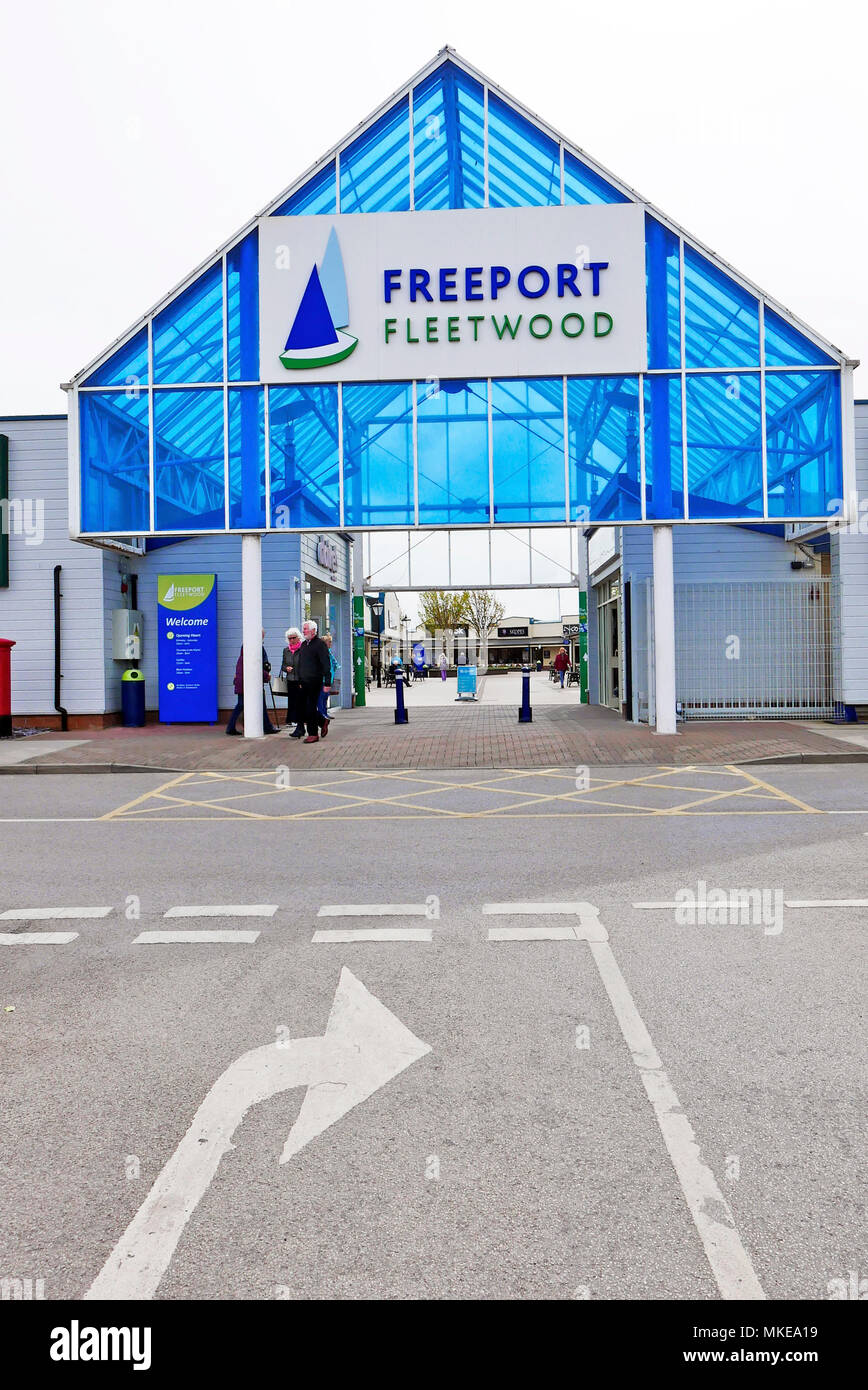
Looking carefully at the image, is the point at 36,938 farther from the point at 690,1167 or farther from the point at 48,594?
the point at 48,594

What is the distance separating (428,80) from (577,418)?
6.07 metres

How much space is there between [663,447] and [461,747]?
5.90 meters

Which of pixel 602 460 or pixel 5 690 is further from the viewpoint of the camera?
pixel 5 690

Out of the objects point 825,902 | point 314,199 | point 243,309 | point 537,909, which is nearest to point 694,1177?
point 537,909

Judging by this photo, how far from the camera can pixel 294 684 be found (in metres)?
18.4

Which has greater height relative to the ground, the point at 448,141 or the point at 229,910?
the point at 448,141

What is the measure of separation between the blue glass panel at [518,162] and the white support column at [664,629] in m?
5.88

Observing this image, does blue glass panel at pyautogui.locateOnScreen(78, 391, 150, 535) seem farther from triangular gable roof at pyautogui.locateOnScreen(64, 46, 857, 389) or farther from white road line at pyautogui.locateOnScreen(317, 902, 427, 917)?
white road line at pyautogui.locateOnScreen(317, 902, 427, 917)

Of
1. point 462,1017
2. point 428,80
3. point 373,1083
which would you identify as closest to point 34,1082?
point 373,1083

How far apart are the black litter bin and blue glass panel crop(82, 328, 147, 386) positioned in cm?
534

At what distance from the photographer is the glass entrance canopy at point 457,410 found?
17.8 m

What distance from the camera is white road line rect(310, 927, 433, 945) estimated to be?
5848 mm
